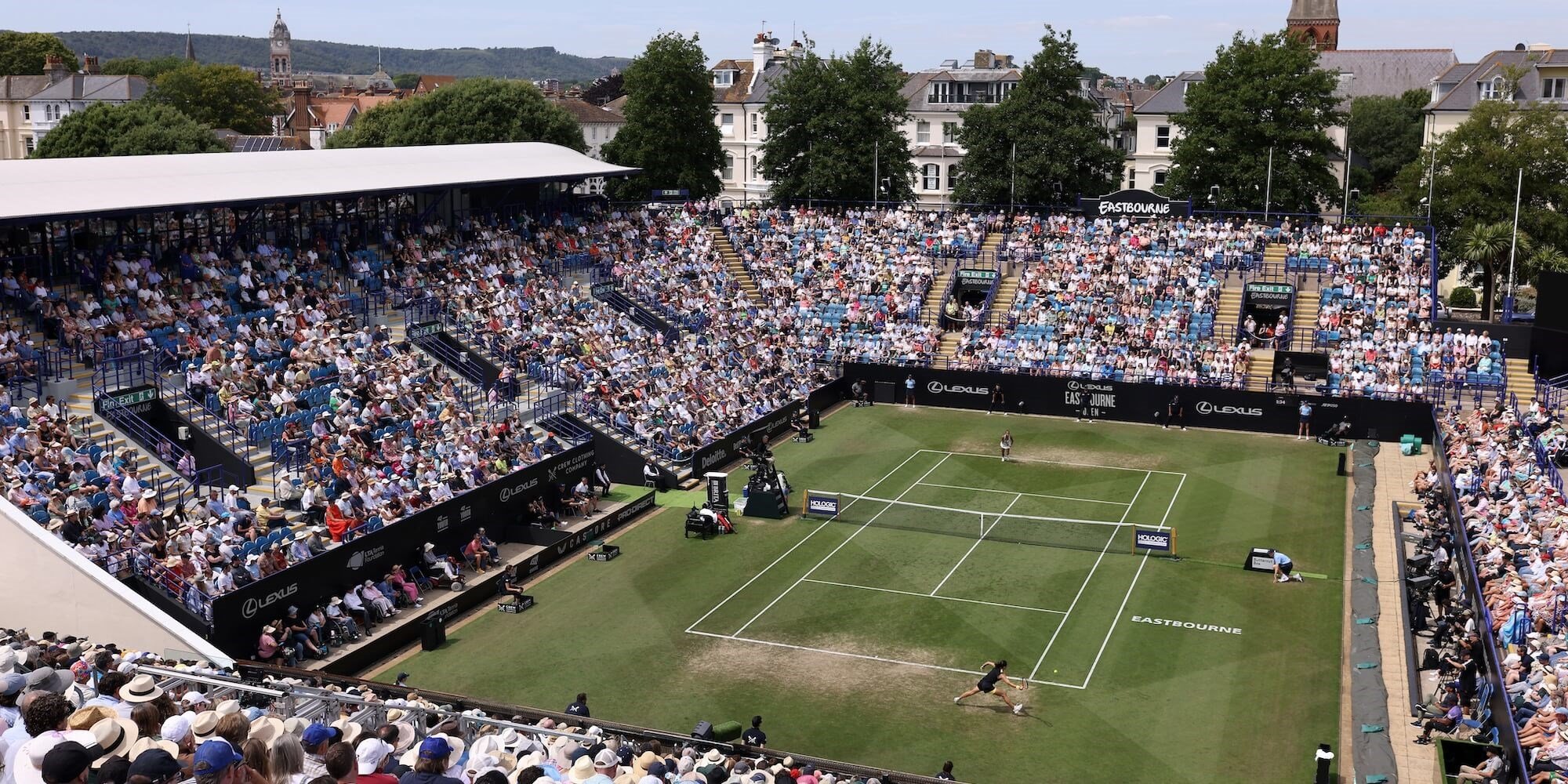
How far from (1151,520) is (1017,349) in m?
16.4

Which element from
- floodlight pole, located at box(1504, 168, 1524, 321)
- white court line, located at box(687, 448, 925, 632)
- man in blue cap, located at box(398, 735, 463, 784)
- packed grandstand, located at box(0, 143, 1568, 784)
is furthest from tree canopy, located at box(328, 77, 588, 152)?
man in blue cap, located at box(398, 735, 463, 784)

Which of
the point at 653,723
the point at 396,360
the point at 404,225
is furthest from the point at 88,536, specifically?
the point at 404,225

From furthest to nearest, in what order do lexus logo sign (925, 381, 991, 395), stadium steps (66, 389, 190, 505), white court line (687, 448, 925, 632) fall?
lexus logo sign (925, 381, 991, 395) < white court line (687, 448, 925, 632) < stadium steps (66, 389, 190, 505)

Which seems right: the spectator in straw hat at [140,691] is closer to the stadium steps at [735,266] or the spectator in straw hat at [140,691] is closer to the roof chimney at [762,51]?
the stadium steps at [735,266]

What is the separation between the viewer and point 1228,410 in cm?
4803

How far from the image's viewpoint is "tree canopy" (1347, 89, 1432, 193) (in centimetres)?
10944

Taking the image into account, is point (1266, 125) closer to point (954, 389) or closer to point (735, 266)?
point (954, 389)

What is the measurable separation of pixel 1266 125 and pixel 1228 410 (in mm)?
21903

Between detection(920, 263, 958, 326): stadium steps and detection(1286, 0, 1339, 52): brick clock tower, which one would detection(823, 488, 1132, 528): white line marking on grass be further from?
detection(1286, 0, 1339, 52): brick clock tower

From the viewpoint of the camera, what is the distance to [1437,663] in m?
26.2

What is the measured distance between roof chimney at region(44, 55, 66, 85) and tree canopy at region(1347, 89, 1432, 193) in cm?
11363

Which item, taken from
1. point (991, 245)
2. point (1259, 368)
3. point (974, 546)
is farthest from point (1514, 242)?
point (974, 546)

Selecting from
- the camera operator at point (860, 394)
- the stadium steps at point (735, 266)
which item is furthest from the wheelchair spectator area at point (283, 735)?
the stadium steps at point (735, 266)

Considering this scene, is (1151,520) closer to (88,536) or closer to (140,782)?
(88,536)
